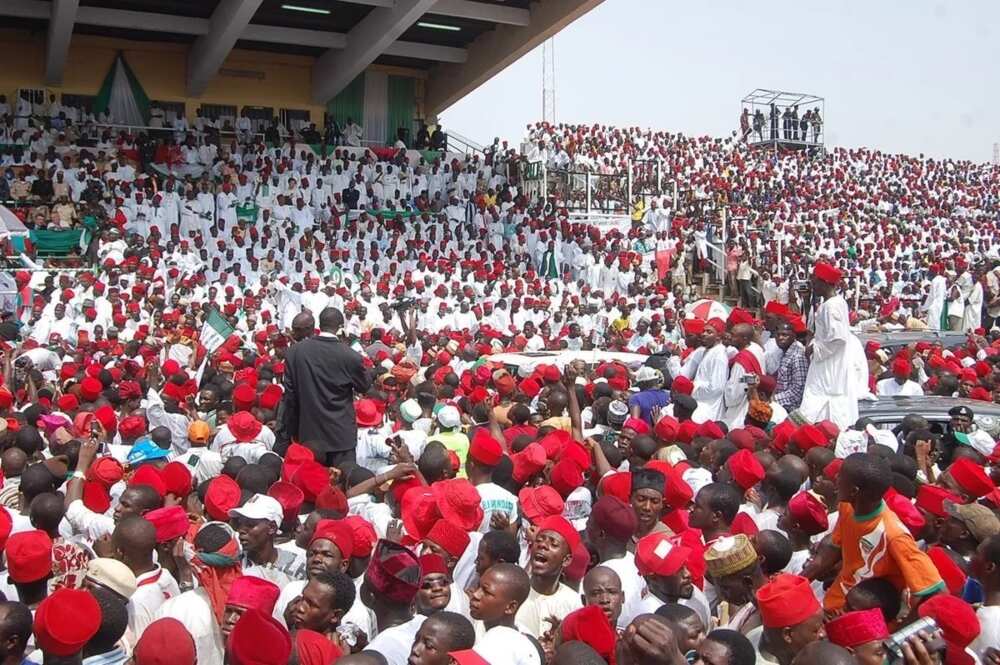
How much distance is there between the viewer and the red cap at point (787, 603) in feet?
9.89

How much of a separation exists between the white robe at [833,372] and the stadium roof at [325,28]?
44.4ft

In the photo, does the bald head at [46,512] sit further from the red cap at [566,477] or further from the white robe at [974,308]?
the white robe at [974,308]

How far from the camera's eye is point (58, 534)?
432cm

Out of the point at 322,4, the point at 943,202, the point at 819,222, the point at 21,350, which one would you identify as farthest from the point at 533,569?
the point at 943,202

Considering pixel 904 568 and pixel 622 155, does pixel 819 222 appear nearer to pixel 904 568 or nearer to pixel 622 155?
pixel 622 155

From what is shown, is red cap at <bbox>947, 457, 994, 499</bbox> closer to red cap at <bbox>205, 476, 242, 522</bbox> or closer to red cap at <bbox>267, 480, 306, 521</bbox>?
red cap at <bbox>267, 480, 306, 521</bbox>

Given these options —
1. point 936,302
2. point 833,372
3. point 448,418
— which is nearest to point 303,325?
point 448,418

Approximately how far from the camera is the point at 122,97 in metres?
22.7

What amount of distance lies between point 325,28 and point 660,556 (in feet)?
68.7

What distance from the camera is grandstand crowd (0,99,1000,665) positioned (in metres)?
3.03

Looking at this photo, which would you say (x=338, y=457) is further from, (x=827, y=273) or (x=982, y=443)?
(x=982, y=443)

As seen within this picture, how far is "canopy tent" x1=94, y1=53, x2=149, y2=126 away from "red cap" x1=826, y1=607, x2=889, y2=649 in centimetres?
2244

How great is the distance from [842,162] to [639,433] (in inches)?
1195

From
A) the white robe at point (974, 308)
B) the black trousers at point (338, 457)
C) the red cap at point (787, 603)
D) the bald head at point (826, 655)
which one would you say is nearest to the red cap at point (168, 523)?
the black trousers at point (338, 457)
